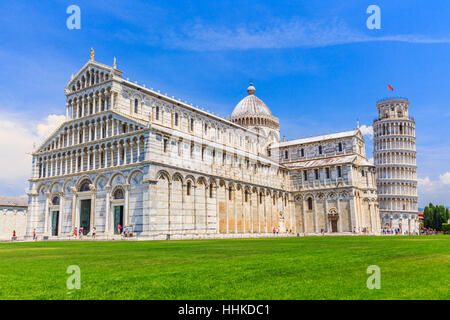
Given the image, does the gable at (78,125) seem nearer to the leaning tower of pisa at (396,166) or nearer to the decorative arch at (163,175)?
the decorative arch at (163,175)

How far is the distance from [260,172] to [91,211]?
28.6 m

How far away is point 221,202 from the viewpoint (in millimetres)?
52188

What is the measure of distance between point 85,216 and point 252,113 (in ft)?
142

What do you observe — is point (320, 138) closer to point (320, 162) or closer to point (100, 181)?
point (320, 162)

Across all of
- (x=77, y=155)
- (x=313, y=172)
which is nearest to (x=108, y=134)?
(x=77, y=155)

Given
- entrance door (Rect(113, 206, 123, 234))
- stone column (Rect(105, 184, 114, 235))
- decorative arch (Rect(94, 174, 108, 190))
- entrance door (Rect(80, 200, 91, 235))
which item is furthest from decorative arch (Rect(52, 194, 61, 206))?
entrance door (Rect(113, 206, 123, 234))

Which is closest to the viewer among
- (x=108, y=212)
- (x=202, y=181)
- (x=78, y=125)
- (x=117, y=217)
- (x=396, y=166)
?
(x=117, y=217)

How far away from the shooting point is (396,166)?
92.6 m

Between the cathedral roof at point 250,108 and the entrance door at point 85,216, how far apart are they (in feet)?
134

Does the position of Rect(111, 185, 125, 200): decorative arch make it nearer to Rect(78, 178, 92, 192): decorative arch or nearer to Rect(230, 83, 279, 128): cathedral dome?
Rect(78, 178, 92, 192): decorative arch

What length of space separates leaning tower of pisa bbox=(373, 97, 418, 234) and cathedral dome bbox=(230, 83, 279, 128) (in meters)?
30.6

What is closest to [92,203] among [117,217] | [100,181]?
[100,181]
